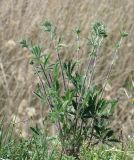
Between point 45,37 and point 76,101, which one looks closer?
point 76,101


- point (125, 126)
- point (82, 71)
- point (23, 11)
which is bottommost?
point (125, 126)

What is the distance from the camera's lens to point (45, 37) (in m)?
3.81

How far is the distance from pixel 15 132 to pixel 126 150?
940 mm

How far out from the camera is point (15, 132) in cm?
296

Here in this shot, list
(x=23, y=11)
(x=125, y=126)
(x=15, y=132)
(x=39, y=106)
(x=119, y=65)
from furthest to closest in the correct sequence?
(x=23, y=11) → (x=119, y=65) → (x=39, y=106) → (x=125, y=126) → (x=15, y=132)

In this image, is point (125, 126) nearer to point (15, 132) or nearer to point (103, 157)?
point (15, 132)

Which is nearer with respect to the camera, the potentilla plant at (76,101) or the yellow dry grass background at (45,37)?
the potentilla plant at (76,101)

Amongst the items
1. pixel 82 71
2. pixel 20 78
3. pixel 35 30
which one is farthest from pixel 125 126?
pixel 35 30

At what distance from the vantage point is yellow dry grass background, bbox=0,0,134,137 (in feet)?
11.2

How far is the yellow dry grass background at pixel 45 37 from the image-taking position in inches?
135

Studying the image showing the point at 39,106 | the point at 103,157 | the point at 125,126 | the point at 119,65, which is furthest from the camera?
the point at 119,65

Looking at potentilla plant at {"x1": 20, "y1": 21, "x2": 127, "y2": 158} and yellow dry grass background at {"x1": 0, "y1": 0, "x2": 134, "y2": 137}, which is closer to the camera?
potentilla plant at {"x1": 20, "y1": 21, "x2": 127, "y2": 158}

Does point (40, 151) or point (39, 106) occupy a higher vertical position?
point (40, 151)

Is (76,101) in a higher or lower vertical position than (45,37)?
higher
